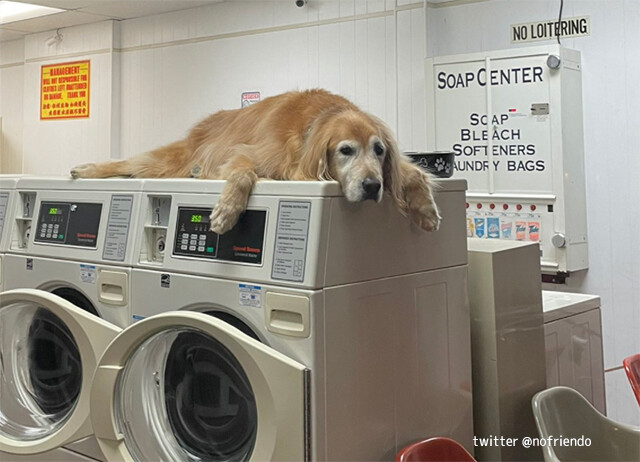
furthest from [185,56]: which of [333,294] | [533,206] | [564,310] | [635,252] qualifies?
[333,294]

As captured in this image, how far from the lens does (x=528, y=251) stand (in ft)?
7.04

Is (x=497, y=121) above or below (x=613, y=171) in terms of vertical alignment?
above

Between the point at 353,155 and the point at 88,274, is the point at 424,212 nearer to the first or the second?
the point at 353,155

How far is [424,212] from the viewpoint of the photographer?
5.56 feet

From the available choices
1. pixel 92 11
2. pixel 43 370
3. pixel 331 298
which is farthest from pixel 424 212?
pixel 92 11

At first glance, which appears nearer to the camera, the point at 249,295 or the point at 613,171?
the point at 249,295

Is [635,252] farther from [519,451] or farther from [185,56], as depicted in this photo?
[185,56]

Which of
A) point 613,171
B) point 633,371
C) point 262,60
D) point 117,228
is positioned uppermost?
point 262,60

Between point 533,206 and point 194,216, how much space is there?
2.46 m

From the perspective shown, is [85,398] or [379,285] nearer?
[379,285]

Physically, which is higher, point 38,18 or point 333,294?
point 38,18

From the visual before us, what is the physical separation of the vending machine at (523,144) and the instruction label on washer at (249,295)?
97.7 inches

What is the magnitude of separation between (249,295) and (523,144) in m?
2.55

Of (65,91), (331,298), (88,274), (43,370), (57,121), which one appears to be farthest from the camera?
(57,121)
